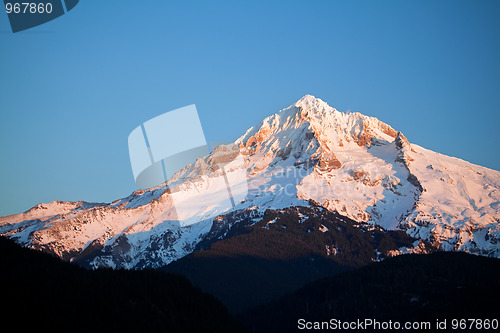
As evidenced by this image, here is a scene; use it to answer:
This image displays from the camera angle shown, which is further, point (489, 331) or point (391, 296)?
point (391, 296)

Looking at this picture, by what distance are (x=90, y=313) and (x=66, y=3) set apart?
194 ft

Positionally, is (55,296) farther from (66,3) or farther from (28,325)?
(66,3)

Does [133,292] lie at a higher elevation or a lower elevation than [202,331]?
higher

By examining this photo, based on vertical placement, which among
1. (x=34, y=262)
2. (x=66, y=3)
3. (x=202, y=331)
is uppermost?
(x=66, y=3)

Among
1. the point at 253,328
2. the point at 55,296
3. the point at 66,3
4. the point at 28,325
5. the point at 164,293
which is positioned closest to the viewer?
the point at 66,3

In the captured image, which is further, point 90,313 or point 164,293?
point 164,293

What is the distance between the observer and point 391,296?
627 feet

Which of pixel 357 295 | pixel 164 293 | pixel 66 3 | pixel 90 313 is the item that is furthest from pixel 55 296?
pixel 357 295

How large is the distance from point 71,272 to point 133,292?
14255 mm

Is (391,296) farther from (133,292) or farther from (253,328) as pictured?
(133,292)

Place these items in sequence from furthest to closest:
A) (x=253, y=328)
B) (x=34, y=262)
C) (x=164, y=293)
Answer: (x=253, y=328)
(x=164, y=293)
(x=34, y=262)

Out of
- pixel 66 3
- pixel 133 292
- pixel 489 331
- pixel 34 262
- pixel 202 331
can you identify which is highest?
pixel 66 3

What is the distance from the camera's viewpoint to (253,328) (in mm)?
188250

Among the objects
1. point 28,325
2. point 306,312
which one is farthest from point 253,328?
point 28,325
